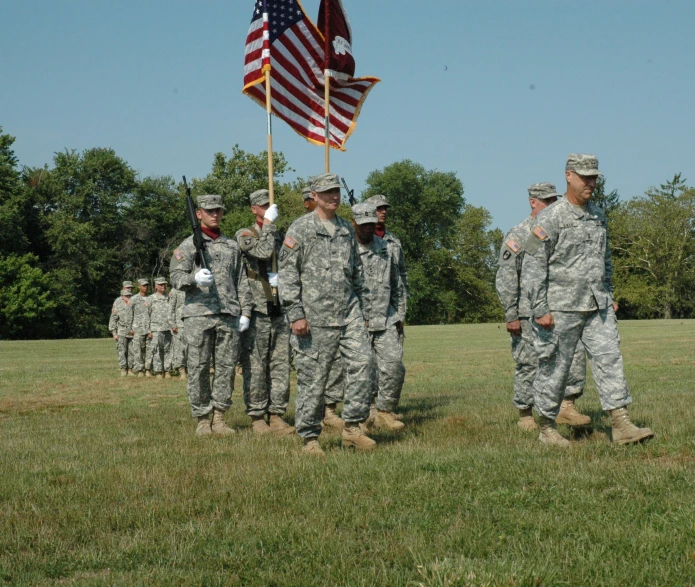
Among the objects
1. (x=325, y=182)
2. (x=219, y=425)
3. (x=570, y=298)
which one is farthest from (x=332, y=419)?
(x=570, y=298)

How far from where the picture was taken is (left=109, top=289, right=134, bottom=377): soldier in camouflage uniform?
76.5 ft

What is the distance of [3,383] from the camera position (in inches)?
805

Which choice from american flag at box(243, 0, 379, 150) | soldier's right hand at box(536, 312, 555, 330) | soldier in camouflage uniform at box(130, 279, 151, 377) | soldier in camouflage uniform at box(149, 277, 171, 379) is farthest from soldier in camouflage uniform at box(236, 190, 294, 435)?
soldier in camouflage uniform at box(130, 279, 151, 377)

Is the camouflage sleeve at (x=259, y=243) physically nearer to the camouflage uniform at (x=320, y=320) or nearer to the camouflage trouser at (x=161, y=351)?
the camouflage uniform at (x=320, y=320)

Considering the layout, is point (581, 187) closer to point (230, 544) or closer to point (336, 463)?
point (336, 463)

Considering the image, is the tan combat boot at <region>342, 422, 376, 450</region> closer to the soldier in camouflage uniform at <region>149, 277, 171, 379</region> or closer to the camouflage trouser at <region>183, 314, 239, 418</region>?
the camouflage trouser at <region>183, 314, 239, 418</region>

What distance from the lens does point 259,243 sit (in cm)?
1033

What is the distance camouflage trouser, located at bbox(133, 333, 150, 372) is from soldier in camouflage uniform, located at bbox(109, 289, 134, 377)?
0.23m

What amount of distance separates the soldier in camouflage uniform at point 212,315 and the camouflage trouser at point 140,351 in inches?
525

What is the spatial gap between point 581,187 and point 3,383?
642 inches

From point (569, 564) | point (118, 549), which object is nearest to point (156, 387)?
point (118, 549)

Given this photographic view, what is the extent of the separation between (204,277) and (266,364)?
1.49m

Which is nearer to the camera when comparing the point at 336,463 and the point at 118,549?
the point at 118,549

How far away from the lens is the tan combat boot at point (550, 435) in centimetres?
799
